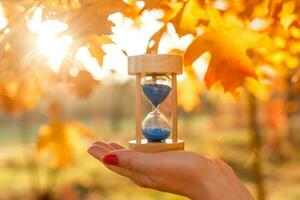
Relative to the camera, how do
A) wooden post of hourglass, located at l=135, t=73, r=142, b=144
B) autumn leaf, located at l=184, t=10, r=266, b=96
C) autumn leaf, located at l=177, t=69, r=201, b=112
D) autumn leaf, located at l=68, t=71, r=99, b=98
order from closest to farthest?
wooden post of hourglass, located at l=135, t=73, r=142, b=144
autumn leaf, located at l=184, t=10, r=266, b=96
autumn leaf, located at l=68, t=71, r=99, b=98
autumn leaf, located at l=177, t=69, r=201, b=112

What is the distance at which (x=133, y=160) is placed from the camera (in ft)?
6.69

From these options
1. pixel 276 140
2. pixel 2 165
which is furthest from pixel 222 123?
pixel 2 165

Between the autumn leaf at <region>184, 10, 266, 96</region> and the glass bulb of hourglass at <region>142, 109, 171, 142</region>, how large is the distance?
0.91 feet

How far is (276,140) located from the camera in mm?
14117

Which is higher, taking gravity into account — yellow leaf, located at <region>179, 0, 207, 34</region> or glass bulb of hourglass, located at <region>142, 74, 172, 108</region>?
yellow leaf, located at <region>179, 0, 207, 34</region>

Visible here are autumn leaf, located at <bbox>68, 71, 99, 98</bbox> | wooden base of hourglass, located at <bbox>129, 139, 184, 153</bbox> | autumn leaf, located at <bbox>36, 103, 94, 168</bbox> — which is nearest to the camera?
wooden base of hourglass, located at <bbox>129, 139, 184, 153</bbox>

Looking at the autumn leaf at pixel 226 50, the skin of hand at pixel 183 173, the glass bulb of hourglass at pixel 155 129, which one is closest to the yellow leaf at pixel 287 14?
the autumn leaf at pixel 226 50

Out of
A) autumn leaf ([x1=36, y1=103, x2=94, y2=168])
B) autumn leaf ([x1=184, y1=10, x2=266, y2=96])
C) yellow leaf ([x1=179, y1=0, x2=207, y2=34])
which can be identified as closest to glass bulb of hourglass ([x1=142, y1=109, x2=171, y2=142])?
autumn leaf ([x1=184, y1=10, x2=266, y2=96])

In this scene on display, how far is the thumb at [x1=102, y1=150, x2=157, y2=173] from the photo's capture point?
2.02 m

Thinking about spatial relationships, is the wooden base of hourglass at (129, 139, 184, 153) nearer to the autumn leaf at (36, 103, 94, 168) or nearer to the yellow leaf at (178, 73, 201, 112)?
the yellow leaf at (178, 73, 201, 112)

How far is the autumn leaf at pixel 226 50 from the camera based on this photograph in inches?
97.3

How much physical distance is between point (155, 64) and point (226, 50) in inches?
19.6

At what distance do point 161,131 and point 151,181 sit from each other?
0.23 meters

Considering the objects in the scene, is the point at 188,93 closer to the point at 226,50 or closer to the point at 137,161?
the point at 226,50
